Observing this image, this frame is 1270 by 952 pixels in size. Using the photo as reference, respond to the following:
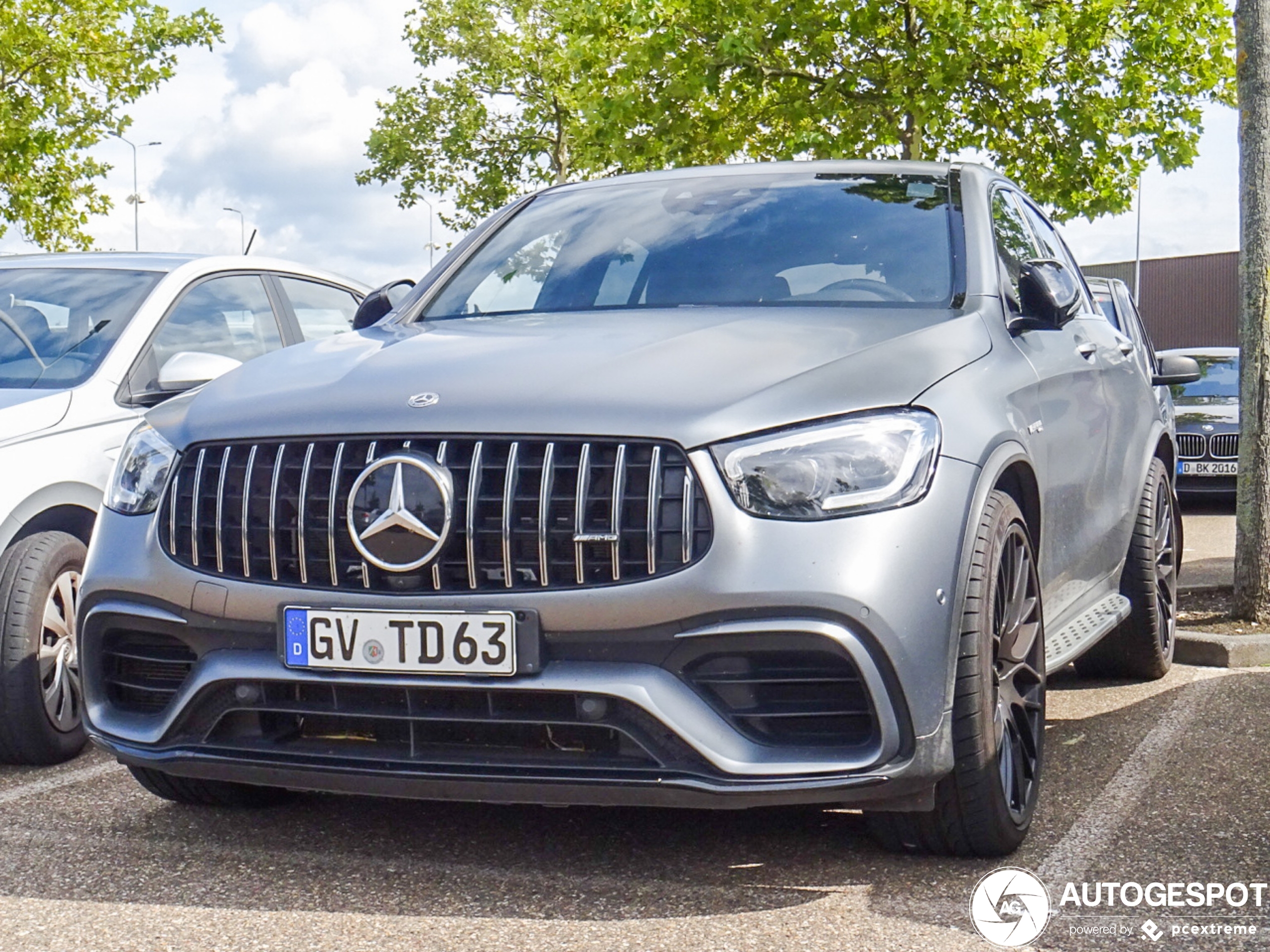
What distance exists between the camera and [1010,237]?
4844 mm

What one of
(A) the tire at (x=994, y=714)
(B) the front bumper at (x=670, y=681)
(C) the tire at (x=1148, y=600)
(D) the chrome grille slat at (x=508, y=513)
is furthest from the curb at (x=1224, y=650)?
(D) the chrome grille slat at (x=508, y=513)

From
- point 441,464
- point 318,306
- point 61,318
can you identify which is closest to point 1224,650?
point 318,306

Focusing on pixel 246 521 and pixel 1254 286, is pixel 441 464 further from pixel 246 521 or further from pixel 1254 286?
pixel 1254 286

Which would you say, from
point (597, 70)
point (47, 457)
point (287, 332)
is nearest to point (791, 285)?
point (47, 457)

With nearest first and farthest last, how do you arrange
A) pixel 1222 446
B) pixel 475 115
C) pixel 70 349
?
pixel 70 349
pixel 1222 446
pixel 475 115

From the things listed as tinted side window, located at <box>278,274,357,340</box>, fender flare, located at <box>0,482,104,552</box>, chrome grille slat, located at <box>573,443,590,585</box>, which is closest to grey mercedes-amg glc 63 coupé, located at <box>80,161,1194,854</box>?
chrome grille slat, located at <box>573,443,590,585</box>

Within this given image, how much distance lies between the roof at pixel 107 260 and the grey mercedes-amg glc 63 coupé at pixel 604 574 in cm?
207

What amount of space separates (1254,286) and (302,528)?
17.8 feet

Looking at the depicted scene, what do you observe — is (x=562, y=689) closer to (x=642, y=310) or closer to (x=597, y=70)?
(x=642, y=310)

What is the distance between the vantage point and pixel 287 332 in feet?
20.9

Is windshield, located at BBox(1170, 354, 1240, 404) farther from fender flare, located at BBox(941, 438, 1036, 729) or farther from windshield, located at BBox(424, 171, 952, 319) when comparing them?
fender flare, located at BBox(941, 438, 1036, 729)

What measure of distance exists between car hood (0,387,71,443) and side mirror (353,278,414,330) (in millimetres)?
988

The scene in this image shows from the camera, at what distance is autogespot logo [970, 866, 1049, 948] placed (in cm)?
312

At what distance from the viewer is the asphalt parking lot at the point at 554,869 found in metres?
3.13
